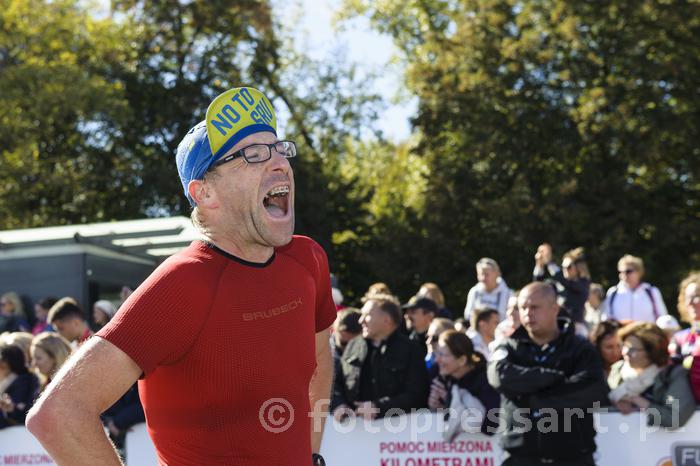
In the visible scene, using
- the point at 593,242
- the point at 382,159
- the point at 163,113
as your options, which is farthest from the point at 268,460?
the point at 382,159

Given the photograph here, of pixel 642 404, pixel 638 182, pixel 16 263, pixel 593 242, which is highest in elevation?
pixel 638 182

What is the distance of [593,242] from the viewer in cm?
2553

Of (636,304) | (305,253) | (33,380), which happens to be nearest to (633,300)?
(636,304)

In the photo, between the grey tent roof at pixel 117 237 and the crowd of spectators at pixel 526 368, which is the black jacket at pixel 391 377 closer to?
the crowd of spectators at pixel 526 368

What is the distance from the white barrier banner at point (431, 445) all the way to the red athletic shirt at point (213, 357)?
15.7ft

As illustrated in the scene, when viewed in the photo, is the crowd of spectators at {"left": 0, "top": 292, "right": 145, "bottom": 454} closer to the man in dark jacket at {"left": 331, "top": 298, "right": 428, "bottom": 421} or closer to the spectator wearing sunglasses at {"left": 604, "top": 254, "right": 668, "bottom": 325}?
the man in dark jacket at {"left": 331, "top": 298, "right": 428, "bottom": 421}

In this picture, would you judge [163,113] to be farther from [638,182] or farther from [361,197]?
[638,182]

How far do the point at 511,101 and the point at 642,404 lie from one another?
20430 mm

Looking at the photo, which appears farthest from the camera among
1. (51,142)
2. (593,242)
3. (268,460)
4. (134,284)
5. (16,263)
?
(51,142)

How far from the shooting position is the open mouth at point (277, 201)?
3123mm

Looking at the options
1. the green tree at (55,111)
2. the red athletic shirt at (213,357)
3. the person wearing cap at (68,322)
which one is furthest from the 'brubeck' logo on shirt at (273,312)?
the green tree at (55,111)

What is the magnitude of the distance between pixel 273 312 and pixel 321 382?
70 centimetres

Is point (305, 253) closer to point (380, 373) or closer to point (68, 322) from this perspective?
point (380, 373)

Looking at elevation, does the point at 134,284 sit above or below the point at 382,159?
below
